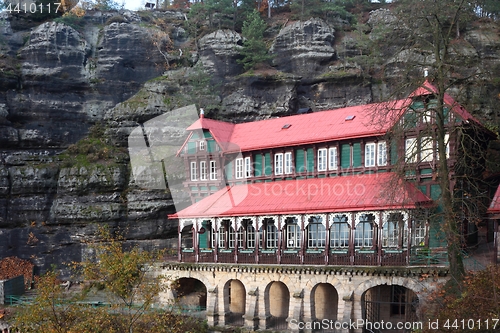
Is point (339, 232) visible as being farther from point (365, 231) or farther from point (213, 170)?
point (213, 170)

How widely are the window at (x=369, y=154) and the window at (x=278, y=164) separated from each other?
240 inches

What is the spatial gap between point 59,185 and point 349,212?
990 inches

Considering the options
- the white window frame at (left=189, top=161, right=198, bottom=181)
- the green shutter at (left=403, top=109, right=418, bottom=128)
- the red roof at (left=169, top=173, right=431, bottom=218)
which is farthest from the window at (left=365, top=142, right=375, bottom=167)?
the white window frame at (left=189, top=161, right=198, bottom=181)

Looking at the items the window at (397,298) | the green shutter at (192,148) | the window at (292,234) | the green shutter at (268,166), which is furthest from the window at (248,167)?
the window at (397,298)

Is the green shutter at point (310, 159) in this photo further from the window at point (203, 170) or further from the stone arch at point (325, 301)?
the window at point (203, 170)

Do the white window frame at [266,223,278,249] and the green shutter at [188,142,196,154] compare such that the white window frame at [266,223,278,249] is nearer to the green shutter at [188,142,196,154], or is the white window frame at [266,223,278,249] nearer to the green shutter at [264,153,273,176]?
the green shutter at [264,153,273,176]

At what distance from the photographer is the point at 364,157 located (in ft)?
107

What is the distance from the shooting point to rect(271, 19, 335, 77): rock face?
4991 cm

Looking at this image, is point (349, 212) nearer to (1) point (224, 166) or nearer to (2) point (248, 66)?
(1) point (224, 166)

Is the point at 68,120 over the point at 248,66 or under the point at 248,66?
under

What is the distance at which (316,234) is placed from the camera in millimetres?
32031

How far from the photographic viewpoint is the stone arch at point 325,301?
30.5 meters

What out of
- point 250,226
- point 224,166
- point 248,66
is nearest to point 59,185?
point 224,166

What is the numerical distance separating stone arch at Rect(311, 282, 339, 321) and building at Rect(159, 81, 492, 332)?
0.06 m
